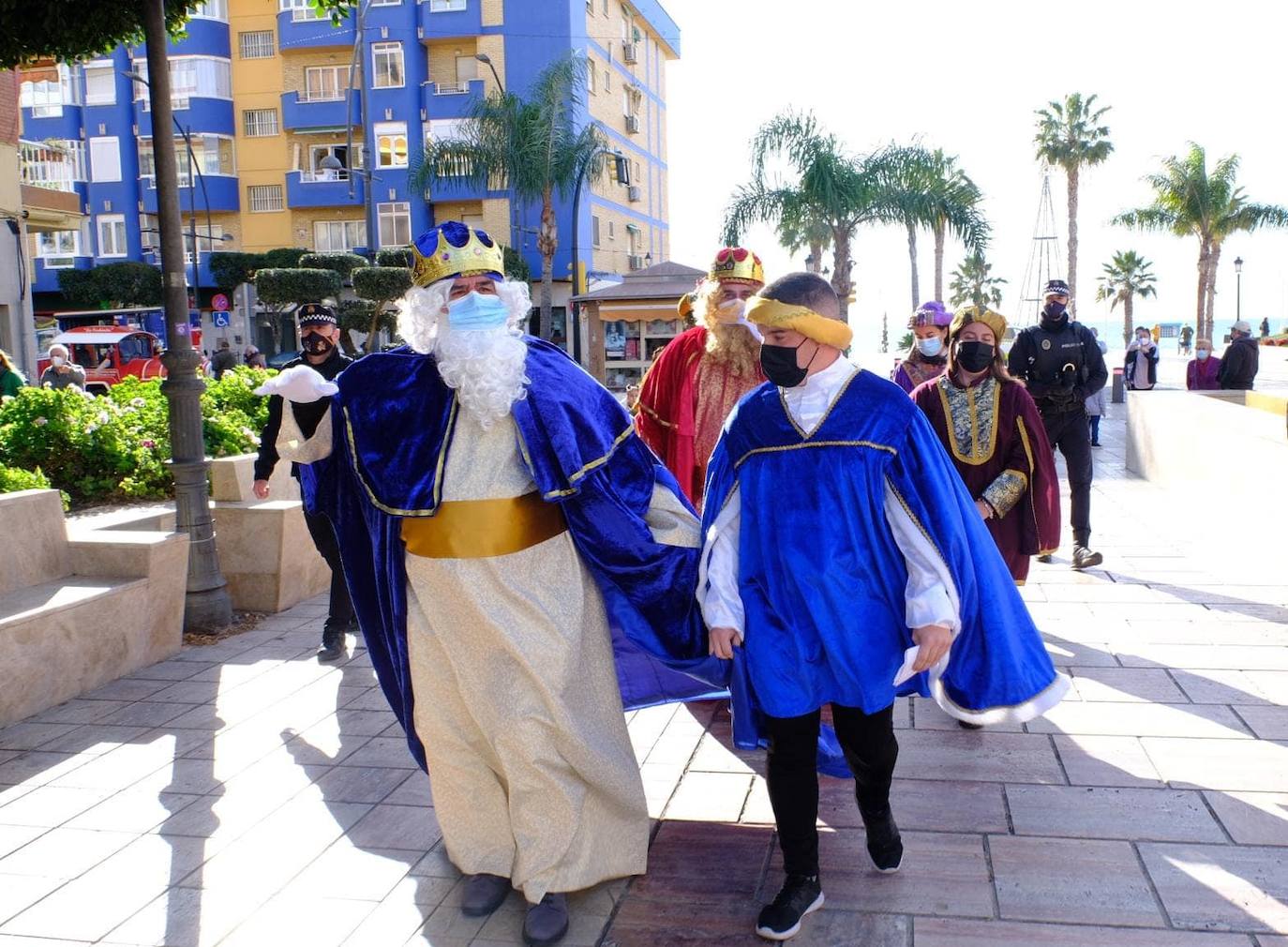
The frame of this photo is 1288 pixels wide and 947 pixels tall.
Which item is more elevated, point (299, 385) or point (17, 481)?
point (299, 385)

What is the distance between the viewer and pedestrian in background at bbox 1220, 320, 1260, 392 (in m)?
14.7

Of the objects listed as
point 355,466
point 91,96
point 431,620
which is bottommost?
point 431,620

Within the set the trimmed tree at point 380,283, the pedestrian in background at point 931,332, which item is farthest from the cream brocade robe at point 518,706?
the trimmed tree at point 380,283

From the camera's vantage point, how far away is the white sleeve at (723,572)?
3.17 metres

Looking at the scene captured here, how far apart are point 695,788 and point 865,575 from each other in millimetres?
1480

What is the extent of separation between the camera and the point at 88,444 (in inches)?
336

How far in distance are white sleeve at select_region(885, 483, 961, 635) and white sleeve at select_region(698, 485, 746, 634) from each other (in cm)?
42

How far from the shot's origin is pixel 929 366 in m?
6.52

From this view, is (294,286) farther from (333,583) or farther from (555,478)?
(555,478)

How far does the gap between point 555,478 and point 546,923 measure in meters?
1.20

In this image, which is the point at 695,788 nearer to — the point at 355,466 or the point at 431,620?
the point at 431,620

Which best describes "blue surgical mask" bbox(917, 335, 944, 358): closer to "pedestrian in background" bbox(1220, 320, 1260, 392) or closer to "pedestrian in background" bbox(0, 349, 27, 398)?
"pedestrian in background" bbox(0, 349, 27, 398)

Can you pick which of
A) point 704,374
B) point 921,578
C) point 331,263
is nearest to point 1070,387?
point 704,374

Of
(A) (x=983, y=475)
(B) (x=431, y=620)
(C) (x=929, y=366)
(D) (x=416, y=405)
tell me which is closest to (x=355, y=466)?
(D) (x=416, y=405)
